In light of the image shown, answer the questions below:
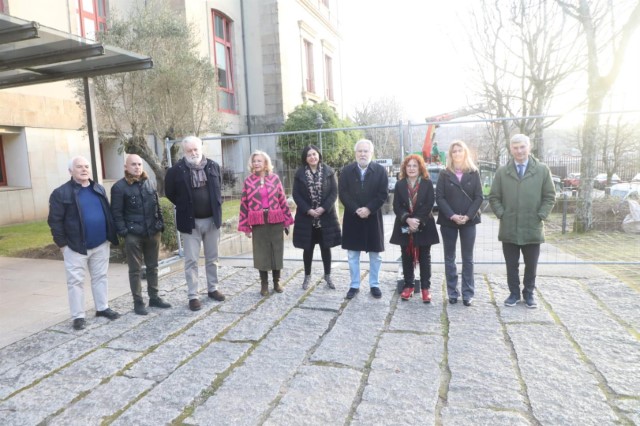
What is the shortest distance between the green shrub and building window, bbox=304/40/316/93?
19.4m

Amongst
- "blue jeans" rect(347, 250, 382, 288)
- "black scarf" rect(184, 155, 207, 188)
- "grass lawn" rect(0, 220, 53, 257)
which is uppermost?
"black scarf" rect(184, 155, 207, 188)

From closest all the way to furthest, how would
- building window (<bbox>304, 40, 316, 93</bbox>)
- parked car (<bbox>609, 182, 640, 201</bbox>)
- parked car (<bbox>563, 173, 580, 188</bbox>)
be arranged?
parked car (<bbox>609, 182, 640, 201</bbox>) < parked car (<bbox>563, 173, 580, 188</bbox>) < building window (<bbox>304, 40, 316, 93</bbox>)

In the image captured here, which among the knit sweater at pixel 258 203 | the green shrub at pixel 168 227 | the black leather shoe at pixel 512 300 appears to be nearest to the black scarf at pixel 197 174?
the knit sweater at pixel 258 203

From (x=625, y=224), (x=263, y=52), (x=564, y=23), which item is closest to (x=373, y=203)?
(x=625, y=224)

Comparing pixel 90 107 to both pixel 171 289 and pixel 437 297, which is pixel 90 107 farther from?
pixel 437 297

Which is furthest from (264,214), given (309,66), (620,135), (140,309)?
(309,66)

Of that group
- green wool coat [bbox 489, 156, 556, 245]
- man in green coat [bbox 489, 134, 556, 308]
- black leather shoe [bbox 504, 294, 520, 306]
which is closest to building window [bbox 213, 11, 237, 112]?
man in green coat [bbox 489, 134, 556, 308]

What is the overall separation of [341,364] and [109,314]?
273 cm

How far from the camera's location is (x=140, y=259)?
5102 mm

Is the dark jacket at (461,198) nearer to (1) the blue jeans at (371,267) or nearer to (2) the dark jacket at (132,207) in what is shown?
(1) the blue jeans at (371,267)

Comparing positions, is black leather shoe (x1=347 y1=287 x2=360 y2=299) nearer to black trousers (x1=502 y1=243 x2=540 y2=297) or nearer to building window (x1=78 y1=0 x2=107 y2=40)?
black trousers (x1=502 y1=243 x2=540 y2=297)

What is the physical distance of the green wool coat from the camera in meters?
4.81

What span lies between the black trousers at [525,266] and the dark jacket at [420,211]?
2.62ft

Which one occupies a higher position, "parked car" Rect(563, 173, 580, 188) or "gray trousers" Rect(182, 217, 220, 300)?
"parked car" Rect(563, 173, 580, 188)
